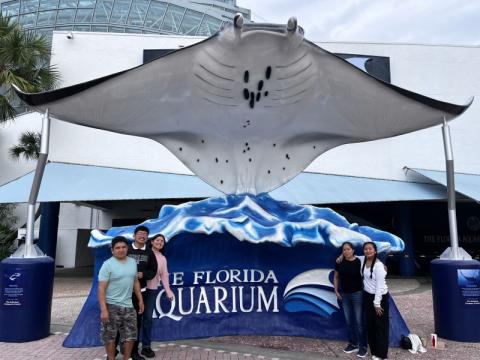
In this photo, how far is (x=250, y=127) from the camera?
21.3 ft

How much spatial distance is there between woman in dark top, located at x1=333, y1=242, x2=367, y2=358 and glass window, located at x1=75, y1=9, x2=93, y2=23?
104 feet

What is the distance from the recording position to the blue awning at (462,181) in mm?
12720

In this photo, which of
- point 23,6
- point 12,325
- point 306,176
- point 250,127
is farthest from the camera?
point 23,6

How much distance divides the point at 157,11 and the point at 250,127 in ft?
96.4

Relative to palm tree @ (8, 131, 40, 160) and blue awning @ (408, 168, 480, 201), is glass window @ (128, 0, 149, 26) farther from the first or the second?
blue awning @ (408, 168, 480, 201)

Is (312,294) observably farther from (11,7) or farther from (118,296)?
(11,7)

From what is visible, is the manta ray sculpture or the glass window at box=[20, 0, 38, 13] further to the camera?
the glass window at box=[20, 0, 38, 13]

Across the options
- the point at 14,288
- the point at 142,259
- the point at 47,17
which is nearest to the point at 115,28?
the point at 47,17

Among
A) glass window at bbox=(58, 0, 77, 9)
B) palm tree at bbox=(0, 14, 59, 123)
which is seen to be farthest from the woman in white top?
glass window at bbox=(58, 0, 77, 9)

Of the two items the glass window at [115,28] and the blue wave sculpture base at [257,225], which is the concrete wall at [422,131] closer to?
the blue wave sculpture base at [257,225]

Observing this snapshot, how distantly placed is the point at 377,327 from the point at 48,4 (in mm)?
34346

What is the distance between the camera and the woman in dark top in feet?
16.3

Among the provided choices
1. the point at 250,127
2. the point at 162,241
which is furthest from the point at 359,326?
the point at 250,127

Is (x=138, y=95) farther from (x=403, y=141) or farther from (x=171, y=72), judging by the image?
(x=403, y=141)
